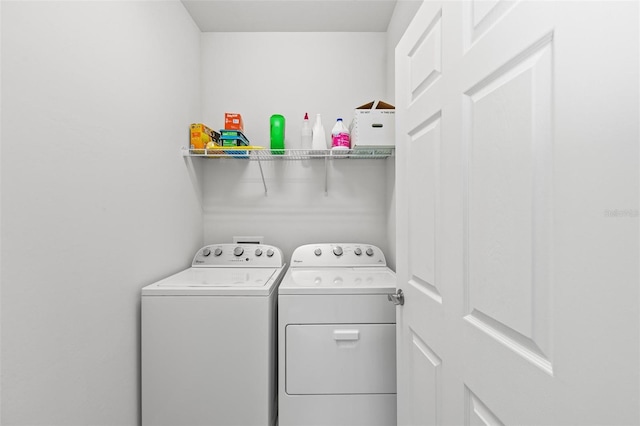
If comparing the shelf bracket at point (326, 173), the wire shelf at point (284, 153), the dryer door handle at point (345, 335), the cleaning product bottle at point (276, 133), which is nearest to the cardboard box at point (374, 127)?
the wire shelf at point (284, 153)

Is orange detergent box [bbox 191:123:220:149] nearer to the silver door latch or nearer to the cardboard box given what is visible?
the cardboard box

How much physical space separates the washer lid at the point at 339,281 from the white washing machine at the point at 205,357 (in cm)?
23

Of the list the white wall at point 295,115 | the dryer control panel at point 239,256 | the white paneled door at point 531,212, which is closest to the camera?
the white paneled door at point 531,212

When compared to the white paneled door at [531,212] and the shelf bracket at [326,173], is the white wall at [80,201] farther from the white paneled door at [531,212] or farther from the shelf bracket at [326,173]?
the white paneled door at [531,212]

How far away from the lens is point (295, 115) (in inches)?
88.0

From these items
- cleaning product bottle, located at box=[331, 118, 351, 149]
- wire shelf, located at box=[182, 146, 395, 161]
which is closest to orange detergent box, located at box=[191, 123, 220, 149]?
wire shelf, located at box=[182, 146, 395, 161]

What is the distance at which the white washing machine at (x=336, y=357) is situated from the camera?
4.76 feet

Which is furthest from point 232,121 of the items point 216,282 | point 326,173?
point 216,282

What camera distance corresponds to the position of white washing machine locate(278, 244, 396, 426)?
4.76 ft

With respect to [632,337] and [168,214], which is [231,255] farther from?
[632,337]

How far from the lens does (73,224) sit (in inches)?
42.5

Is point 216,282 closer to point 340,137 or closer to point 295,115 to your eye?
point 340,137

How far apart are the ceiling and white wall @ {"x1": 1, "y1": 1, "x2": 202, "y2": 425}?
1.38 feet

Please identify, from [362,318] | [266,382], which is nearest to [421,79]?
[362,318]
